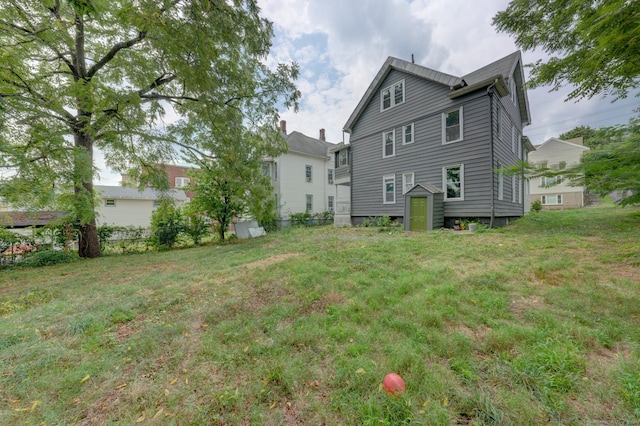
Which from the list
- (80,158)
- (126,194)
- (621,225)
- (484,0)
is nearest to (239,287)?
(80,158)

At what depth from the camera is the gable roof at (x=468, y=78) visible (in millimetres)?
9578

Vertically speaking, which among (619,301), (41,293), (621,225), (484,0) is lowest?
(41,293)

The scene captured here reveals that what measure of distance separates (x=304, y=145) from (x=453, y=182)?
13.7 meters

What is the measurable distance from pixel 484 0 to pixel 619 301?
8.33m

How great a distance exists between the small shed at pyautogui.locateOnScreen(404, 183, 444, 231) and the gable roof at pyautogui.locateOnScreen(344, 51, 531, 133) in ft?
14.1

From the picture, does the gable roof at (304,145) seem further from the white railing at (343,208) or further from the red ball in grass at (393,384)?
the red ball in grass at (393,384)

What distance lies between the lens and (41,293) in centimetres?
462

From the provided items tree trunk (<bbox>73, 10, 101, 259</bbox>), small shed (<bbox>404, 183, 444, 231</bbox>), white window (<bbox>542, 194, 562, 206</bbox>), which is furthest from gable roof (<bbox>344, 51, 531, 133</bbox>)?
white window (<bbox>542, 194, 562, 206</bbox>)

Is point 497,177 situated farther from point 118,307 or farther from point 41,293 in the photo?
point 41,293

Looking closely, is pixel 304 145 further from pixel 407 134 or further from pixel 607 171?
pixel 607 171

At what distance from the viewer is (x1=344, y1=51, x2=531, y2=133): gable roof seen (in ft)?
31.4

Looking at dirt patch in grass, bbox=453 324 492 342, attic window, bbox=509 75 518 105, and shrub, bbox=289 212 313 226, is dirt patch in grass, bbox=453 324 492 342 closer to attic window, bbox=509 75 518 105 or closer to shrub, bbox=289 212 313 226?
attic window, bbox=509 75 518 105

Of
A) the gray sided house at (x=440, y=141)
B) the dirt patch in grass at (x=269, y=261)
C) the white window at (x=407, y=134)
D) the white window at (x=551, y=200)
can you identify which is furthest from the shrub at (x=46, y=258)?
the white window at (x=551, y=200)

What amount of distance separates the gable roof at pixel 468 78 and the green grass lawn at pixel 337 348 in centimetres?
774
